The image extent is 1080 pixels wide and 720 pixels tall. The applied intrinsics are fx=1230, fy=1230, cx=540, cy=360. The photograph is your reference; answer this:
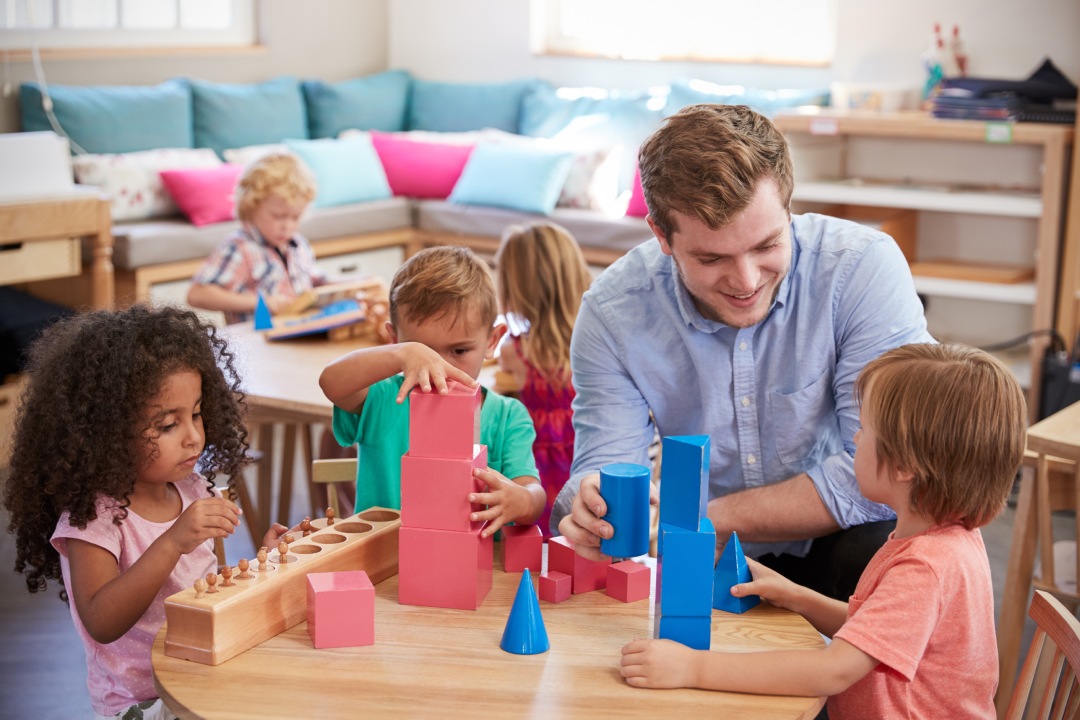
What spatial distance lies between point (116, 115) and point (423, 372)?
4178 mm

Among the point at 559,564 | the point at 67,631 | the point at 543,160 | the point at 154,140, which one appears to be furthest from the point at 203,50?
the point at 559,564

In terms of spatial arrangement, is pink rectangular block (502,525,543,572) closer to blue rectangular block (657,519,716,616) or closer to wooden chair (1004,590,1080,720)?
blue rectangular block (657,519,716,616)

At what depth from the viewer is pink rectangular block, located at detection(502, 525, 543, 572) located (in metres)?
1.63

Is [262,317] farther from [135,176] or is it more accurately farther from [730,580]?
[135,176]

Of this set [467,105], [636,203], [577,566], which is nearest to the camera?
[577,566]

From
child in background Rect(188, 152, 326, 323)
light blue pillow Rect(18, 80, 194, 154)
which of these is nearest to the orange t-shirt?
child in background Rect(188, 152, 326, 323)

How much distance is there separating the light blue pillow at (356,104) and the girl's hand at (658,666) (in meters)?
5.17

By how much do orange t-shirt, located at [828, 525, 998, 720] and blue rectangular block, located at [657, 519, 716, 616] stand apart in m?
0.16

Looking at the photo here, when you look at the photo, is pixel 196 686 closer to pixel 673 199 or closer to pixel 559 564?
pixel 559 564

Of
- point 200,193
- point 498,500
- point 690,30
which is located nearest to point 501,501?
point 498,500

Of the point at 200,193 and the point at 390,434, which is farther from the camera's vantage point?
the point at 200,193

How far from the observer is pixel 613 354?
6.41 ft

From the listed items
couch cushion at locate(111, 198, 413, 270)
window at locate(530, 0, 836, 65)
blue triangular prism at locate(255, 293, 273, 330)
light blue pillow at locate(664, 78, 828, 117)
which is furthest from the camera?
window at locate(530, 0, 836, 65)

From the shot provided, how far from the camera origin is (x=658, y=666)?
51.7 inches
